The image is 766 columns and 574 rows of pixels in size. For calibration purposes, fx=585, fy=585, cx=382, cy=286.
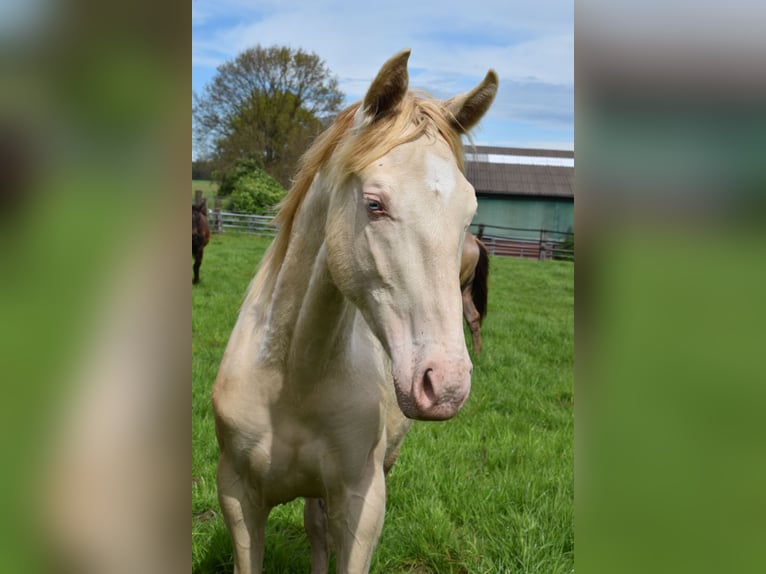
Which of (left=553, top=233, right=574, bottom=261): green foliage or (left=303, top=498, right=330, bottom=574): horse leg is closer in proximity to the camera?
(left=303, top=498, right=330, bottom=574): horse leg

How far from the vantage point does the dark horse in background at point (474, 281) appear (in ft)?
25.8

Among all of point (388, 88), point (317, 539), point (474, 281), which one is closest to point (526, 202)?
point (474, 281)

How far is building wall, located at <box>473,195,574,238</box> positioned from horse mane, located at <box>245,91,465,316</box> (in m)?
28.7

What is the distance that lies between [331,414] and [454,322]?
2.64 ft

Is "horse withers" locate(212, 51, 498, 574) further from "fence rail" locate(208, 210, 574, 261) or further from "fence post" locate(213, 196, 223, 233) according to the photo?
"fence post" locate(213, 196, 223, 233)

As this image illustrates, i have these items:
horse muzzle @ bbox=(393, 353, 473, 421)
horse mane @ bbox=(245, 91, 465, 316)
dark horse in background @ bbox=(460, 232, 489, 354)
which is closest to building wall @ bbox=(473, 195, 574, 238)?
dark horse in background @ bbox=(460, 232, 489, 354)

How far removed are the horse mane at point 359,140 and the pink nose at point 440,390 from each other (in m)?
0.63

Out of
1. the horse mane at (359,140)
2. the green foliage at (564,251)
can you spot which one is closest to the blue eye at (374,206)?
the horse mane at (359,140)

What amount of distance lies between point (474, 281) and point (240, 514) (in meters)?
6.36

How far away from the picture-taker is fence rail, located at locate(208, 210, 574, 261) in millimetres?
23950

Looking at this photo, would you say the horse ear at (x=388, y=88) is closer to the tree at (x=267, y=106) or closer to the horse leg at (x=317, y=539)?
the horse leg at (x=317, y=539)
